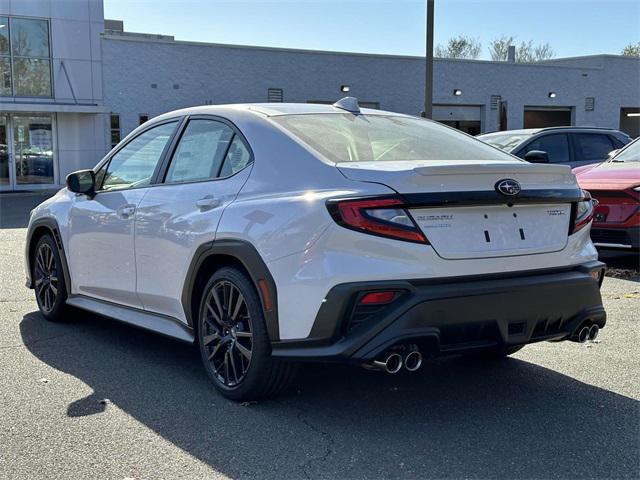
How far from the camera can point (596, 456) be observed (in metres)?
3.35

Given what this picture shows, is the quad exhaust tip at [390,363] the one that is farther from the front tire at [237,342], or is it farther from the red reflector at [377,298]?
the front tire at [237,342]

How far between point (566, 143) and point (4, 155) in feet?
61.3

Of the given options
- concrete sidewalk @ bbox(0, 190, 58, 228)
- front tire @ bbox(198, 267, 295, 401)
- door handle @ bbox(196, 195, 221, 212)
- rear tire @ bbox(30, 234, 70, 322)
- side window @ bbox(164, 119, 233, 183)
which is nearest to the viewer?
front tire @ bbox(198, 267, 295, 401)

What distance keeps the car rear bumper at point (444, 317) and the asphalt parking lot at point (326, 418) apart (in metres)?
0.45

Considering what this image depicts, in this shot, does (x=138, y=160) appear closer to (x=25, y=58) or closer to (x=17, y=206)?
(x=17, y=206)

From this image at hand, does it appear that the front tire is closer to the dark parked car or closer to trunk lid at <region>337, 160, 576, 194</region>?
trunk lid at <region>337, 160, 576, 194</region>

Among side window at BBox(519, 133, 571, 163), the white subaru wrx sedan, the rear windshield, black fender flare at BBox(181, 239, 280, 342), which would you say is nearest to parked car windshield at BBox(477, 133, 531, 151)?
side window at BBox(519, 133, 571, 163)

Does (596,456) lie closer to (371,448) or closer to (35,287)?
(371,448)

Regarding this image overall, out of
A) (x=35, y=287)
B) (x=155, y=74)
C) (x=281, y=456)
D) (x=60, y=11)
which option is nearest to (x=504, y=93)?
(x=155, y=74)

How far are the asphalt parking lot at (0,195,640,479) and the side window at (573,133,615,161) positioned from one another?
6.72 meters

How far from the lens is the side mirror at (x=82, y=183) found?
5445 mm

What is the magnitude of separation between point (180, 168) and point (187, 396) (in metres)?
1.46

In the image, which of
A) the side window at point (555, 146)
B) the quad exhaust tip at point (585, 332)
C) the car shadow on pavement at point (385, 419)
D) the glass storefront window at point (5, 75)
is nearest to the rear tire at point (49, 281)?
the car shadow on pavement at point (385, 419)

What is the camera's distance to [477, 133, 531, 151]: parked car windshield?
11.2 meters
